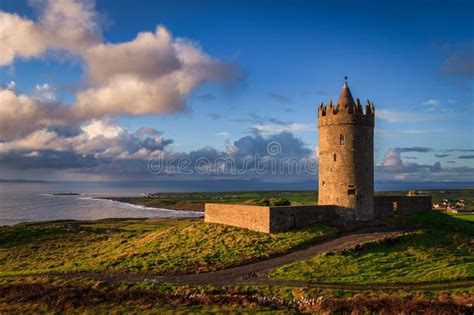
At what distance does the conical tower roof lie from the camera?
129 feet

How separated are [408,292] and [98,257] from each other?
25743 mm

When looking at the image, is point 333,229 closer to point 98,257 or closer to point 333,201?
point 333,201

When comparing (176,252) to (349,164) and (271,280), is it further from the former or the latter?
(349,164)

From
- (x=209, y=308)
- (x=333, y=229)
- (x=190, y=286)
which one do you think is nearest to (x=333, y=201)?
(x=333, y=229)

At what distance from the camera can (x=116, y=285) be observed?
25547 mm

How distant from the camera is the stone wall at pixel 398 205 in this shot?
41594mm

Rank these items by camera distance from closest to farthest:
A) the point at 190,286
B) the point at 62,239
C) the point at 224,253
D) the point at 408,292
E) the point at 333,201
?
1. the point at 408,292
2. the point at 190,286
3. the point at 224,253
4. the point at 333,201
5. the point at 62,239

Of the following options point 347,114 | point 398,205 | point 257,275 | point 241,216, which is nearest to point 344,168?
point 347,114

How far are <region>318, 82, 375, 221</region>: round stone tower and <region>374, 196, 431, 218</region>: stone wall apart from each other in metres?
2.15

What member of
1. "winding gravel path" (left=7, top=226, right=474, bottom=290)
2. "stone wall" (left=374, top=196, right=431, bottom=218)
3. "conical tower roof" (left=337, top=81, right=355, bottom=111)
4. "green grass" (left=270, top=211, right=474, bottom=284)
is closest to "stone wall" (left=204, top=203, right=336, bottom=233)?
"winding gravel path" (left=7, top=226, right=474, bottom=290)

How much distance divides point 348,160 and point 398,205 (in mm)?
9007

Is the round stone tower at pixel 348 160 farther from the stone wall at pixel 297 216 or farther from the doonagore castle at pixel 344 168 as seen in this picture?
the stone wall at pixel 297 216

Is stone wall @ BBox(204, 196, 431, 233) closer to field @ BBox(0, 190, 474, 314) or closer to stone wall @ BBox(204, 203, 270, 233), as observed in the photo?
stone wall @ BBox(204, 203, 270, 233)

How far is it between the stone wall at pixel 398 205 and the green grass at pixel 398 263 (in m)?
6.55
